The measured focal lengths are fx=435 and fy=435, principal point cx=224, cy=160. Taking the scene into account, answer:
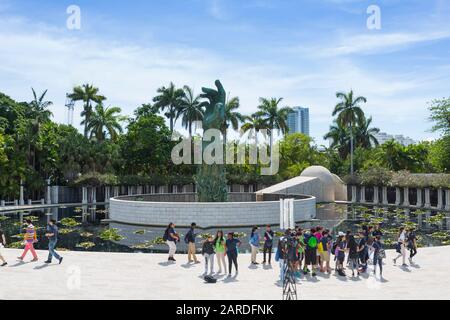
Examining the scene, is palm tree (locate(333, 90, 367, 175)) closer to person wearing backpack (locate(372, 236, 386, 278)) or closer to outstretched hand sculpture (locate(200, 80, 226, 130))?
outstretched hand sculpture (locate(200, 80, 226, 130))

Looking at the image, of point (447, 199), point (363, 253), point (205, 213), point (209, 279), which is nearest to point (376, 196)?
point (447, 199)

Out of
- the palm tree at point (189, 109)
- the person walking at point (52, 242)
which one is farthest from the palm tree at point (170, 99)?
the person walking at point (52, 242)

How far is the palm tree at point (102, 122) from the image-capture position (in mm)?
57781

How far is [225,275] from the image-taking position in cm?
1438

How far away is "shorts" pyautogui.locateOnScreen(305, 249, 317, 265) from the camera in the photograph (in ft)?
46.9

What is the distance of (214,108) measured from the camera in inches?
1189

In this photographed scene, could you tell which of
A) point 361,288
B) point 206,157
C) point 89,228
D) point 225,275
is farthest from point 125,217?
point 361,288

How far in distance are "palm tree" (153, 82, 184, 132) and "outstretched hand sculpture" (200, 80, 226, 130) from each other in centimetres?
3261

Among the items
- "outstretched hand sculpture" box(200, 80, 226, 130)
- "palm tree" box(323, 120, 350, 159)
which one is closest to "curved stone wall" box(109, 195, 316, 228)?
"outstretched hand sculpture" box(200, 80, 226, 130)

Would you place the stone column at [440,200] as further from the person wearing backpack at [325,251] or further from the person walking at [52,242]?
the person walking at [52,242]

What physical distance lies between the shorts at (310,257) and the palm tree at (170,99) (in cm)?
5034

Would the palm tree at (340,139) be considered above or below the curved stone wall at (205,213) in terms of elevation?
above

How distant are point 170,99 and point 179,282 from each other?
51.7m

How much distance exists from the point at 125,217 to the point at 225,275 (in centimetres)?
1735
